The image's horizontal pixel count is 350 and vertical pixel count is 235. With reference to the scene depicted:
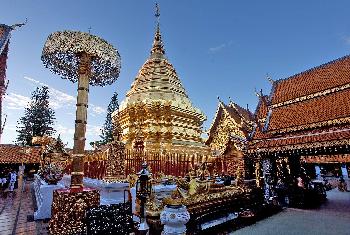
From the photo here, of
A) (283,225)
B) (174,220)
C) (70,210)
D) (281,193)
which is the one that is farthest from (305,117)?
(70,210)

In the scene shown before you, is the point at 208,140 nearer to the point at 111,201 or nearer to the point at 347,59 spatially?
the point at 347,59

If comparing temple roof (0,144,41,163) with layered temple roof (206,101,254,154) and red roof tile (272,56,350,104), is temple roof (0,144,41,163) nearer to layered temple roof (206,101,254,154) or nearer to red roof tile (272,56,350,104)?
layered temple roof (206,101,254,154)

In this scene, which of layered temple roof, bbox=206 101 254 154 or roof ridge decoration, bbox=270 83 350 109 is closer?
roof ridge decoration, bbox=270 83 350 109

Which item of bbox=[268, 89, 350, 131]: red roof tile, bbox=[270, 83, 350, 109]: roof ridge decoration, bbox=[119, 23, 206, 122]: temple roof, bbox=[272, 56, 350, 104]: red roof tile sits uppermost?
bbox=[119, 23, 206, 122]: temple roof

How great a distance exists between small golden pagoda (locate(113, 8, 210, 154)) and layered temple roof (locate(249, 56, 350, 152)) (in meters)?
5.74

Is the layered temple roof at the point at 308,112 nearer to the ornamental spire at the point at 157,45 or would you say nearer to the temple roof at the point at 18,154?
the ornamental spire at the point at 157,45

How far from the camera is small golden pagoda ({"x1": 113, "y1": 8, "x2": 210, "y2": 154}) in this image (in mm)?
16625

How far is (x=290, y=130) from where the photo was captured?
11008 millimetres

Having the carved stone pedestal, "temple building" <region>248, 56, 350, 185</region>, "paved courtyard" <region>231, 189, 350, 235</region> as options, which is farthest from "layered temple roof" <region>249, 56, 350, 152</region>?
the carved stone pedestal

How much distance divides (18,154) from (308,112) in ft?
103

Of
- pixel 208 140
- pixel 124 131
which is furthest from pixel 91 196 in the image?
pixel 208 140

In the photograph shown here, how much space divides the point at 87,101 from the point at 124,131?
40.9 feet

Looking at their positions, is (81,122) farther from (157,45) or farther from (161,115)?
(157,45)

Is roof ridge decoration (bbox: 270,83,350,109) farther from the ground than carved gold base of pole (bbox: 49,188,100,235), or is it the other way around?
roof ridge decoration (bbox: 270,83,350,109)
